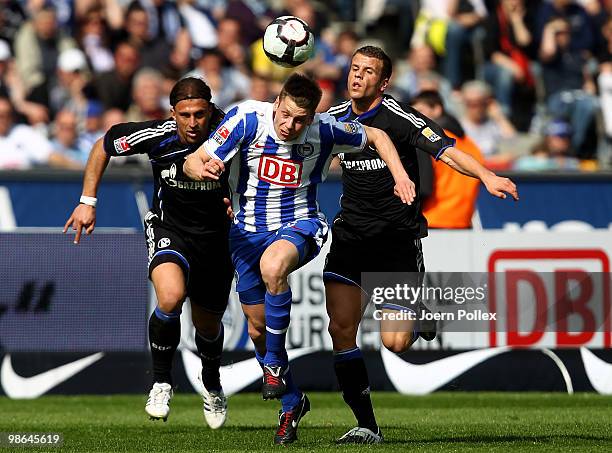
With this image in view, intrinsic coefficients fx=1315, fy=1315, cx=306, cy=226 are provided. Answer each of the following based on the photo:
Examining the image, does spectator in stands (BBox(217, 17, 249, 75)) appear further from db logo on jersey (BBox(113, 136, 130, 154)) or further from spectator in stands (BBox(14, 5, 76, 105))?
db logo on jersey (BBox(113, 136, 130, 154))

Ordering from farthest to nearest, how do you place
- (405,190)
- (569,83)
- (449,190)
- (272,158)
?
(569,83)
(449,190)
(272,158)
(405,190)

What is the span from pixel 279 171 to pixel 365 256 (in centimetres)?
97

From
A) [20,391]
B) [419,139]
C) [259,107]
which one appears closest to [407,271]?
[419,139]

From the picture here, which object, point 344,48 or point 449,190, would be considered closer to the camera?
point 449,190

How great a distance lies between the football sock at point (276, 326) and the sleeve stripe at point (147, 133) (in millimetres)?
1657

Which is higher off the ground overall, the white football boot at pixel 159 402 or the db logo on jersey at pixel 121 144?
the db logo on jersey at pixel 121 144

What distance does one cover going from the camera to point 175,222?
9773 millimetres

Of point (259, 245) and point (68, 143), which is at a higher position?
point (68, 143)

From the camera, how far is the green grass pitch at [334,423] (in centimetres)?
857

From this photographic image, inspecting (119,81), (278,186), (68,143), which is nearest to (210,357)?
(278,186)

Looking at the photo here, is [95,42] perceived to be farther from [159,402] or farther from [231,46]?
[159,402]

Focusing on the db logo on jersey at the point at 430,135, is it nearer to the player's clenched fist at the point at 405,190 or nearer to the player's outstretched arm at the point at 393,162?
the player's outstretched arm at the point at 393,162

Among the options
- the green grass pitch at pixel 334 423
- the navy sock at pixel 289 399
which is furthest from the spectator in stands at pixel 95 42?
the navy sock at pixel 289 399

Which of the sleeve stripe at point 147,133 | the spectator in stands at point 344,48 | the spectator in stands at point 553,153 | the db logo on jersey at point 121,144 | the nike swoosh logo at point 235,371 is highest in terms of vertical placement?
the spectator in stands at point 344,48
